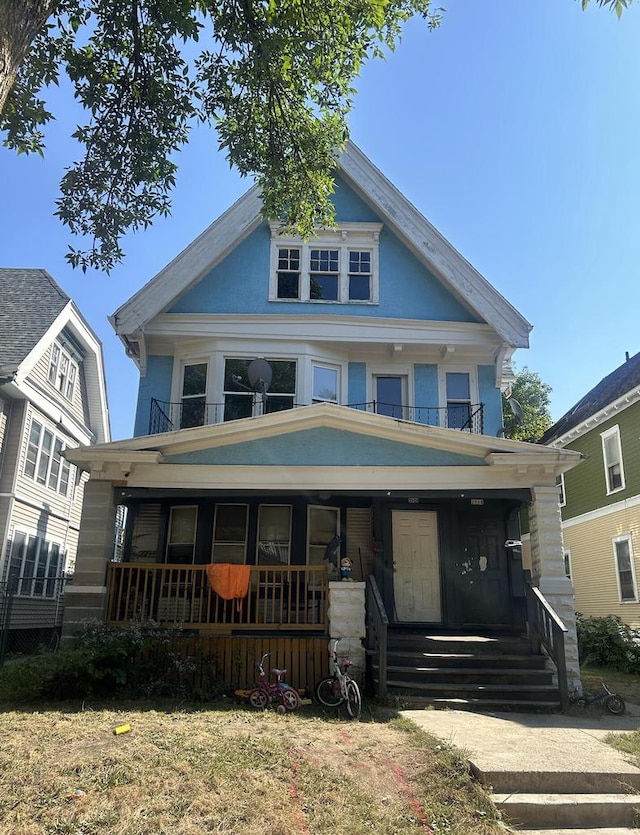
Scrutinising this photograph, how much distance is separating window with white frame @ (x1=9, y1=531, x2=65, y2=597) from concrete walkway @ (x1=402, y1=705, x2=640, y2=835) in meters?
12.2

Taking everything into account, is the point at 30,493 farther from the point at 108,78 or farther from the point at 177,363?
the point at 108,78

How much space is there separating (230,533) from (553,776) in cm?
817

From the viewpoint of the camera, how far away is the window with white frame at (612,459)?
692 inches

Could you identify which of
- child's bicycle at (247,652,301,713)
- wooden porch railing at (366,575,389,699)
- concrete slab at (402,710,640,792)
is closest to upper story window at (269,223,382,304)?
wooden porch railing at (366,575,389,699)

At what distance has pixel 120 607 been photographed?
10.2 meters

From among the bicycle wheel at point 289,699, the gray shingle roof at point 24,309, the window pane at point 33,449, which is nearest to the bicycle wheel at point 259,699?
the bicycle wheel at point 289,699

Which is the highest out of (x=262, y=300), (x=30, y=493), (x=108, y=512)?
(x=262, y=300)

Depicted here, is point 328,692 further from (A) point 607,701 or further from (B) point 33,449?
(B) point 33,449

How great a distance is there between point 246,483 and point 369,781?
19.6 feet

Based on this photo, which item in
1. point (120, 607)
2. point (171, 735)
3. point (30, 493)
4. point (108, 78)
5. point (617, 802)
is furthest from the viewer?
point (30, 493)

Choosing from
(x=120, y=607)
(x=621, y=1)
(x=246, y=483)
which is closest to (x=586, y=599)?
(x=246, y=483)

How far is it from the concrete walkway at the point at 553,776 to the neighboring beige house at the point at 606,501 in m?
11.0

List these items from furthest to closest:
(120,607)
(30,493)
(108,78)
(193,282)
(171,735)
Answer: (30,493) < (193,282) < (120,607) < (108,78) < (171,735)

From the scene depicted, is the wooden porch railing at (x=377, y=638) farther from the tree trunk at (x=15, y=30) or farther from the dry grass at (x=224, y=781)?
the tree trunk at (x=15, y=30)
